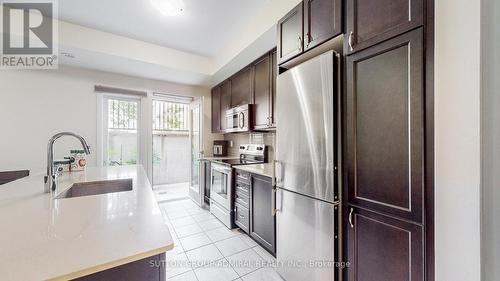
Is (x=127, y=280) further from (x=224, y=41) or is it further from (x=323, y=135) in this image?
(x=224, y=41)

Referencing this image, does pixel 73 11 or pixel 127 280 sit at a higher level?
pixel 73 11

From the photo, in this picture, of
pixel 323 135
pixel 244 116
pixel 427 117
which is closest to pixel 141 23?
pixel 244 116

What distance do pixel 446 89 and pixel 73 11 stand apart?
3.41 meters

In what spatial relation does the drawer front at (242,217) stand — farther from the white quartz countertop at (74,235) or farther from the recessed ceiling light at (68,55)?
the recessed ceiling light at (68,55)

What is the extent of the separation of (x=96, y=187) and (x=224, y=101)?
245 centimetres

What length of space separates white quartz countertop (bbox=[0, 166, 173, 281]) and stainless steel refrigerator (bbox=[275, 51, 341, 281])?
1.04 m

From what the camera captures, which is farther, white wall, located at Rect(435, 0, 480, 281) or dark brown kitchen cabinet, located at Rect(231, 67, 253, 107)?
dark brown kitchen cabinet, located at Rect(231, 67, 253, 107)

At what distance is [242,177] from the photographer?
2498 mm

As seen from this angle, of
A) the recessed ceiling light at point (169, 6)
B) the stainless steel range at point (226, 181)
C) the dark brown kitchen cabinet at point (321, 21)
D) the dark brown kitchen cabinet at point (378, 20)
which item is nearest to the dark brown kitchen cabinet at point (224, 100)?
the stainless steel range at point (226, 181)

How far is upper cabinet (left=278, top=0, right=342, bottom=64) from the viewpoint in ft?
4.36

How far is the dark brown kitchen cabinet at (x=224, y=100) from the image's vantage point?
3514mm

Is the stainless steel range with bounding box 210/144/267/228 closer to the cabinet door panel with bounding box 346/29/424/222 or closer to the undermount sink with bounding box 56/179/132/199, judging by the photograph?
the undermount sink with bounding box 56/179/132/199

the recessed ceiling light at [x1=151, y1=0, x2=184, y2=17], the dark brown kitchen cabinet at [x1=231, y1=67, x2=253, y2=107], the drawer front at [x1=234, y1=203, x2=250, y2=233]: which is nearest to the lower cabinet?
the drawer front at [x1=234, y1=203, x2=250, y2=233]

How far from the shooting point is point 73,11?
2.17 meters
